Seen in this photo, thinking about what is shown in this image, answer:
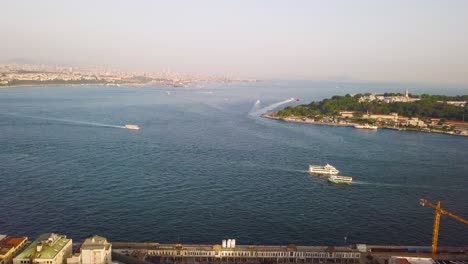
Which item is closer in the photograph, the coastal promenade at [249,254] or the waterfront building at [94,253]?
the waterfront building at [94,253]

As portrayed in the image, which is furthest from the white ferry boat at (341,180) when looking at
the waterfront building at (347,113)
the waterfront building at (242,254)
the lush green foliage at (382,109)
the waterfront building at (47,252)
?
the waterfront building at (347,113)

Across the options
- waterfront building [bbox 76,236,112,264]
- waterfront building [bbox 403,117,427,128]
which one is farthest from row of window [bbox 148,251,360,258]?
waterfront building [bbox 403,117,427,128]

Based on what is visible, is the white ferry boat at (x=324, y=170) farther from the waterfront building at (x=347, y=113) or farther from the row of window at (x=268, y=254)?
the waterfront building at (x=347, y=113)

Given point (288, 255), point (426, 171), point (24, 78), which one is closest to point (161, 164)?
point (288, 255)

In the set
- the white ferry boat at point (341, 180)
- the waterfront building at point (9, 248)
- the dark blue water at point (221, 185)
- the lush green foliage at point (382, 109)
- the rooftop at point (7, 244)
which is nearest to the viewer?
the waterfront building at point (9, 248)

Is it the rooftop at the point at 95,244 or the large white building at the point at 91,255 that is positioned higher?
the rooftop at the point at 95,244

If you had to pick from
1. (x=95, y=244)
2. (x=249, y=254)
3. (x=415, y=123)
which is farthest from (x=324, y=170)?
(x=415, y=123)

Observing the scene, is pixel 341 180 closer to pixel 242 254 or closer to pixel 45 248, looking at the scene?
pixel 242 254
